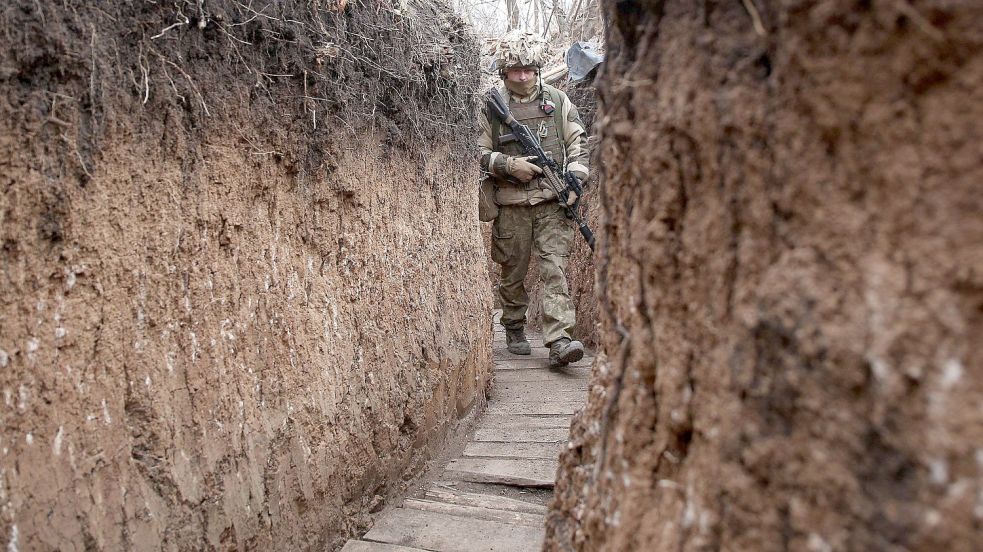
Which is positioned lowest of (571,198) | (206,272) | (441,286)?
(441,286)

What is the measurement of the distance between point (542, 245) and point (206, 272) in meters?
3.11

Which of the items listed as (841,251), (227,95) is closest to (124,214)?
(227,95)

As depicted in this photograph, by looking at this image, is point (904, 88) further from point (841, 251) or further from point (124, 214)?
point (124, 214)

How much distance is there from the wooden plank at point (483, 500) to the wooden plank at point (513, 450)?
15.8 inches

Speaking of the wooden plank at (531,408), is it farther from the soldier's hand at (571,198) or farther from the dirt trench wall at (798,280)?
the dirt trench wall at (798,280)

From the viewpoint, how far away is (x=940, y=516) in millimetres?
675

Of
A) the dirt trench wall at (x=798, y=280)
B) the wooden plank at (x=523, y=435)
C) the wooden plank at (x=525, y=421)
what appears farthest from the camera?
the wooden plank at (x=525, y=421)

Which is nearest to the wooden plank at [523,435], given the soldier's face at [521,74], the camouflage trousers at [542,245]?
the camouflage trousers at [542,245]

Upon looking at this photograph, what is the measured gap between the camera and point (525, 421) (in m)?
4.21

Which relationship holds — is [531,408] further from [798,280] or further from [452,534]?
[798,280]

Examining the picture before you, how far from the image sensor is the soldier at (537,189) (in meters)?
4.84

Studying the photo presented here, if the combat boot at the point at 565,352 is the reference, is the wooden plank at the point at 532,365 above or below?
below

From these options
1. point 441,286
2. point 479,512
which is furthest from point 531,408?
point 479,512

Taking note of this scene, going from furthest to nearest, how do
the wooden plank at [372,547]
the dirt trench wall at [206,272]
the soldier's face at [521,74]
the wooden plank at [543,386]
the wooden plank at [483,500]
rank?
the soldier's face at [521,74] < the wooden plank at [543,386] < the wooden plank at [483,500] < the wooden plank at [372,547] < the dirt trench wall at [206,272]
